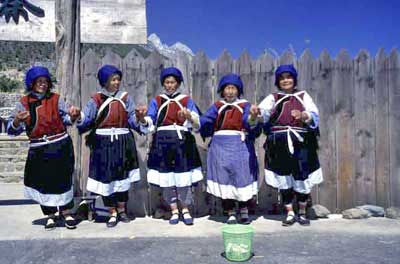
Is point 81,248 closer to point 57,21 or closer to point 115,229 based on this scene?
point 115,229

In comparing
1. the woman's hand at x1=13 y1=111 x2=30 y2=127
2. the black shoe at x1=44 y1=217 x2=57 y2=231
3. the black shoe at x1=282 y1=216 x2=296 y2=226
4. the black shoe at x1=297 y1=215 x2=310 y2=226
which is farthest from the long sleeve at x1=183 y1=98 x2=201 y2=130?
the black shoe at x1=44 y1=217 x2=57 y2=231

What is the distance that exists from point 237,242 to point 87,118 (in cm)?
215

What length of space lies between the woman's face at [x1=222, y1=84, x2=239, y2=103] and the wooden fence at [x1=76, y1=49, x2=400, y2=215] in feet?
1.58

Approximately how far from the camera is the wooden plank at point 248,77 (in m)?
5.42

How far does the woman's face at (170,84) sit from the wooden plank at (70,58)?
1.14m

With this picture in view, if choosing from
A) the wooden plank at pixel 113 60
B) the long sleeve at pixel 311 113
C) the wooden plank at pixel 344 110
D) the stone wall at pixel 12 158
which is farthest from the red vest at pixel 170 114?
the stone wall at pixel 12 158

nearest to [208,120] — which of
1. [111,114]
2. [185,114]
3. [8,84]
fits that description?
[185,114]

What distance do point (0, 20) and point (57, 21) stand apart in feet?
5.11

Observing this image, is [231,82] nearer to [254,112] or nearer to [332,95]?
[254,112]

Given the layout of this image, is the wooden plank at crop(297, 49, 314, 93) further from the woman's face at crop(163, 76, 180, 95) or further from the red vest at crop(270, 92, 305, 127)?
the woman's face at crop(163, 76, 180, 95)

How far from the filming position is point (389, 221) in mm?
5098

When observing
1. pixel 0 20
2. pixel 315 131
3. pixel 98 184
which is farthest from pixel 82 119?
pixel 0 20

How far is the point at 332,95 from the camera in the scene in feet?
17.8

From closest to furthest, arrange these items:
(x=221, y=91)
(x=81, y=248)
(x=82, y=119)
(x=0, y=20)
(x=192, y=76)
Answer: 1. (x=81, y=248)
2. (x=82, y=119)
3. (x=221, y=91)
4. (x=192, y=76)
5. (x=0, y=20)
